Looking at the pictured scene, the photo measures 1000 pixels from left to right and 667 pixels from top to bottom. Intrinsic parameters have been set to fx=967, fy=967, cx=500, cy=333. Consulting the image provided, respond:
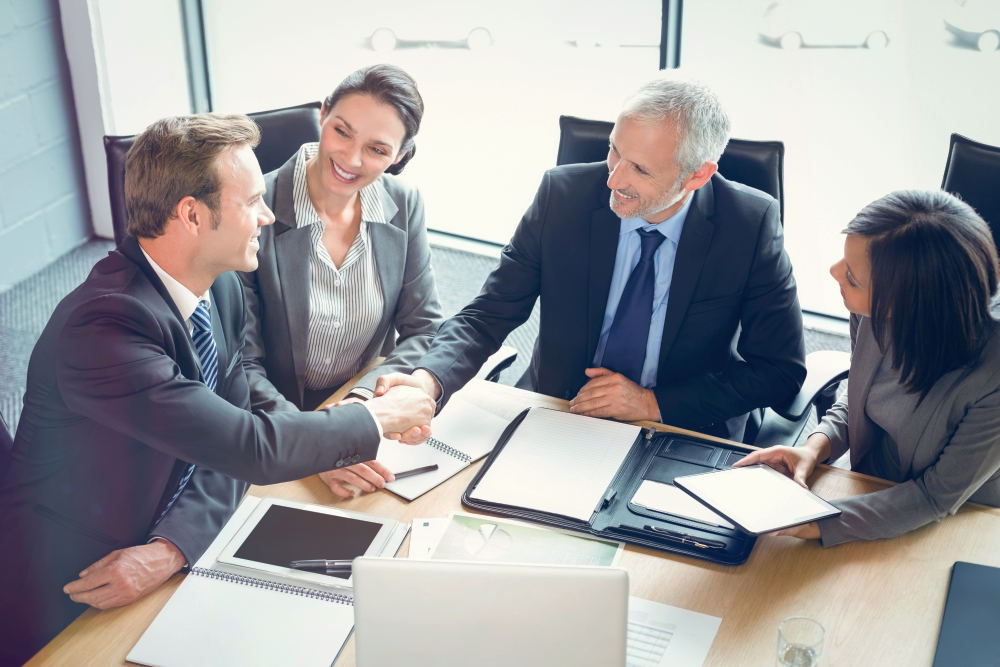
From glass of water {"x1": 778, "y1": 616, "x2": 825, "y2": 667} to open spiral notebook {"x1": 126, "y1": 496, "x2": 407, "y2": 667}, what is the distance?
0.64 m

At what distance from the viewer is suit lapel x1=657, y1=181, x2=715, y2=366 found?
2.13 meters

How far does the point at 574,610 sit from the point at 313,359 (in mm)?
1312

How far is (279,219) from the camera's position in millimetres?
2264

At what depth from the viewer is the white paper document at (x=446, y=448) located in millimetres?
1814

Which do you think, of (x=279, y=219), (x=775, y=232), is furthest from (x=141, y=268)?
(x=775, y=232)

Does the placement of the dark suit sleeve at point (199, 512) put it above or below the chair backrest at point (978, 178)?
below

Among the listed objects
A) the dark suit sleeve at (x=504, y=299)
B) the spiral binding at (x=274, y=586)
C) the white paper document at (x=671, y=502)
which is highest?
the dark suit sleeve at (x=504, y=299)

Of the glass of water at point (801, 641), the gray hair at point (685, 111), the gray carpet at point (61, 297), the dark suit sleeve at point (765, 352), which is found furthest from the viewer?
the gray carpet at point (61, 297)

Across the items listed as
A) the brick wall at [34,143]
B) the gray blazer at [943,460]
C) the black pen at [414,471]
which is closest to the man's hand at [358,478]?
the black pen at [414,471]

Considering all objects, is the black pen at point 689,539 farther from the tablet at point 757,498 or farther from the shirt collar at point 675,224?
the shirt collar at point 675,224

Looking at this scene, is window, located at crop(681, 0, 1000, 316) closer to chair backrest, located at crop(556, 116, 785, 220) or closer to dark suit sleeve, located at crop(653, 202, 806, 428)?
chair backrest, located at crop(556, 116, 785, 220)

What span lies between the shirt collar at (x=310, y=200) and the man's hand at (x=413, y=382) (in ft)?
1.59

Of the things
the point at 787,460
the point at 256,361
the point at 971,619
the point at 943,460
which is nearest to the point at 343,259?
the point at 256,361

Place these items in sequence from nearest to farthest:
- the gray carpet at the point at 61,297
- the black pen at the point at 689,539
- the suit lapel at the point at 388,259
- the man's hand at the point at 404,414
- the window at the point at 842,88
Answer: the black pen at the point at 689,539 < the man's hand at the point at 404,414 < the suit lapel at the point at 388,259 < the window at the point at 842,88 < the gray carpet at the point at 61,297
